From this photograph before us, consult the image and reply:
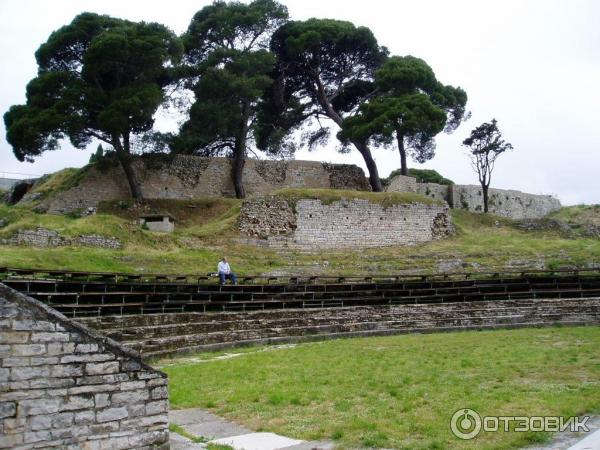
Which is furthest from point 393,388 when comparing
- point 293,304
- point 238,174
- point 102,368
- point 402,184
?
point 402,184

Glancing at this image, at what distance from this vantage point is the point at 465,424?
6258mm

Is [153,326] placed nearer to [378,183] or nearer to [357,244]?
[357,244]

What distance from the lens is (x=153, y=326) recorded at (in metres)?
12.8

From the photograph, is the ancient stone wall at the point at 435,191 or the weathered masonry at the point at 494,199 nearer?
the ancient stone wall at the point at 435,191

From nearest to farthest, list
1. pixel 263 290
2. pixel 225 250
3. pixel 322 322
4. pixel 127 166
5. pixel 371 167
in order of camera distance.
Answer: pixel 322 322
pixel 263 290
pixel 225 250
pixel 127 166
pixel 371 167

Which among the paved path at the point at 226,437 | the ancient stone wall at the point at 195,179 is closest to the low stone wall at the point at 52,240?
the ancient stone wall at the point at 195,179

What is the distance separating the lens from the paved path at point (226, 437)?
5.90 meters

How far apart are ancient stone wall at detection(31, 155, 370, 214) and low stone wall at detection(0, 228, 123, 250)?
7.52m

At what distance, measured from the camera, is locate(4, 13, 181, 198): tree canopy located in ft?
83.3

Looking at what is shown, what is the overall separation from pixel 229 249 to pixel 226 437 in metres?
17.7

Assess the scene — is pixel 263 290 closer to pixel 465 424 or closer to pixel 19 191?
pixel 465 424

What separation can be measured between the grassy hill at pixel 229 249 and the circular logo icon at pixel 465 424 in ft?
43.1

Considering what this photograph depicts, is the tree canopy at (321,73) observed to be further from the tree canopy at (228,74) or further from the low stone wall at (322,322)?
the low stone wall at (322,322)

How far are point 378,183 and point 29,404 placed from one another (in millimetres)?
31043
